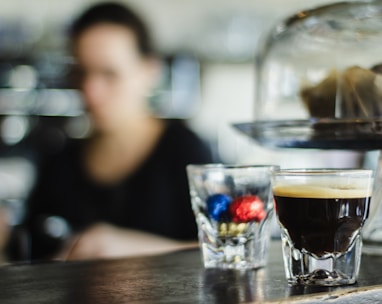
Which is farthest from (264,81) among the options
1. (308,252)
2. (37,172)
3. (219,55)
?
(219,55)

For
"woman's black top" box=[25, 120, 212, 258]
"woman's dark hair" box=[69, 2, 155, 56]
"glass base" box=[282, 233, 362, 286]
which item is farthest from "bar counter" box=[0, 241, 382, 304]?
"woman's dark hair" box=[69, 2, 155, 56]

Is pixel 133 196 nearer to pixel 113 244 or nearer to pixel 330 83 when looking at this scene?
pixel 113 244

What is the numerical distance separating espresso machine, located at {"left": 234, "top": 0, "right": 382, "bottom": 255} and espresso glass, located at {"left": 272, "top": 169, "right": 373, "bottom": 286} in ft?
0.46

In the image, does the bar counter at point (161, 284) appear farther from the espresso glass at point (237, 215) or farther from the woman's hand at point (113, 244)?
the woman's hand at point (113, 244)

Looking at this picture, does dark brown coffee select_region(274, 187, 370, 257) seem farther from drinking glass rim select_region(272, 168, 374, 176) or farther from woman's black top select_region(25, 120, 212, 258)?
woman's black top select_region(25, 120, 212, 258)

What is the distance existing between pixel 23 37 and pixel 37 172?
155 centimetres

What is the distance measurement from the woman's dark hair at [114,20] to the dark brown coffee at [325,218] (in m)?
1.49

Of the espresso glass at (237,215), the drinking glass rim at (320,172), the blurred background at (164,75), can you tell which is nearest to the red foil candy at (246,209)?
the espresso glass at (237,215)

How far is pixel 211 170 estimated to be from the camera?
3.02ft

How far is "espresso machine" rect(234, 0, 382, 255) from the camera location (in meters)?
0.93

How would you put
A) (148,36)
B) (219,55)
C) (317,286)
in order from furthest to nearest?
(219,55), (148,36), (317,286)

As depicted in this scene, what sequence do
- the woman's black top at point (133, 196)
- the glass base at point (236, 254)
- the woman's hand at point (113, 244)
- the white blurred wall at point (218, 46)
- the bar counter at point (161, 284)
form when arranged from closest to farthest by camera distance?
the bar counter at point (161, 284) → the glass base at point (236, 254) → the woman's hand at point (113, 244) → the woman's black top at point (133, 196) → the white blurred wall at point (218, 46)

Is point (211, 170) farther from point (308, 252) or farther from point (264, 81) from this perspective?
point (264, 81)

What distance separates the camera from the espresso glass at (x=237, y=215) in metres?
0.90
